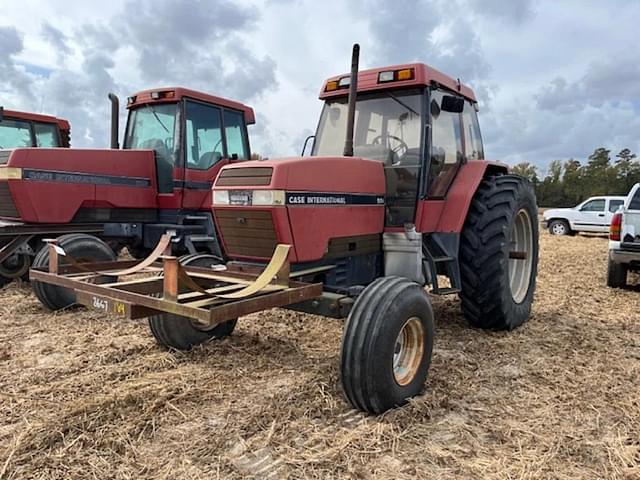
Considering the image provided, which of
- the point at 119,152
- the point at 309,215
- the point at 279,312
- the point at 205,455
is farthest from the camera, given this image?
the point at 119,152

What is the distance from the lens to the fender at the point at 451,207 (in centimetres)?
438

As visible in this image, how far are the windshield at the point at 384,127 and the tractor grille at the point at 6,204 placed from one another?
413 cm

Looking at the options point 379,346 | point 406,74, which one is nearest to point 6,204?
point 406,74

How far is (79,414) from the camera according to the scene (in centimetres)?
300

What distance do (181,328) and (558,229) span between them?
1650 centimetres

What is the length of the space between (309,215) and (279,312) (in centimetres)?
240

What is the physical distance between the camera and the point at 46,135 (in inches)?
368

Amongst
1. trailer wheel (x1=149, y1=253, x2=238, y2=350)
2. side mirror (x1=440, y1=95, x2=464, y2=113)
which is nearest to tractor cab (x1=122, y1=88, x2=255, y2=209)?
trailer wheel (x1=149, y1=253, x2=238, y2=350)

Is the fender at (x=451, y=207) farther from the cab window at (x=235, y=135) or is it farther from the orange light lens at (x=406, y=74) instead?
the cab window at (x=235, y=135)

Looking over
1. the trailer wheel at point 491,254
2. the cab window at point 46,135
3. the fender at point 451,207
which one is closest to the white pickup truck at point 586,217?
the trailer wheel at point 491,254

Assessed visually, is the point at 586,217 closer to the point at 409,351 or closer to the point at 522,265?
the point at 522,265

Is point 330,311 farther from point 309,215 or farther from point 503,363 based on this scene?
point 503,363

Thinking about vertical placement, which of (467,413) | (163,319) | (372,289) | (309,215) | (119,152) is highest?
(119,152)

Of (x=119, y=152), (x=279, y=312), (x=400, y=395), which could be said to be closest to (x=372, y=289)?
(x=400, y=395)
